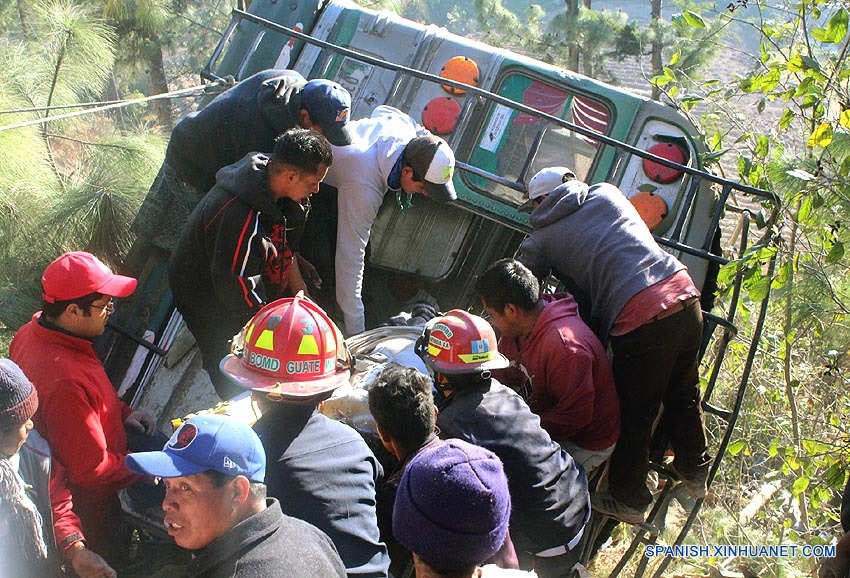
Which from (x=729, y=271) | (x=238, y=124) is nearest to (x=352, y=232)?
(x=238, y=124)

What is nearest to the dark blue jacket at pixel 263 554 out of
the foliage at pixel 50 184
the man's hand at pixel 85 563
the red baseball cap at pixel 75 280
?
the man's hand at pixel 85 563

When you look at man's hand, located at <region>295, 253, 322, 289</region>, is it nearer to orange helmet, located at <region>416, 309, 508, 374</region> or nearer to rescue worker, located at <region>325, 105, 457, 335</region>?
rescue worker, located at <region>325, 105, 457, 335</region>

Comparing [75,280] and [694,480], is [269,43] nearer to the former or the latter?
[75,280]

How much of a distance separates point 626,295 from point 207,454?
2381 mm

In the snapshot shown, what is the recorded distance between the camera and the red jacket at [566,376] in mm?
3594

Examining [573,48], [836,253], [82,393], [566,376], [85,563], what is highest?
[573,48]

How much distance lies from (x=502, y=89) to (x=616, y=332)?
213cm

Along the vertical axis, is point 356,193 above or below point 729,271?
below

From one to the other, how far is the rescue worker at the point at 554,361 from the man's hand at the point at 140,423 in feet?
4.98

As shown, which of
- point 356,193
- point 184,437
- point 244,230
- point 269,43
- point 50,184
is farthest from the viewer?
point 269,43

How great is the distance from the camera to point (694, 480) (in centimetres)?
453

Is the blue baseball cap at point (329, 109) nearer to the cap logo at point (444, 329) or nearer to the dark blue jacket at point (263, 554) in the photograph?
the cap logo at point (444, 329)

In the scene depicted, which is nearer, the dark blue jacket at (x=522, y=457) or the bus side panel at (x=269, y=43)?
the dark blue jacket at (x=522, y=457)

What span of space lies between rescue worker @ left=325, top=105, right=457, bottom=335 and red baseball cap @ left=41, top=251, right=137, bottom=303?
1294 millimetres
